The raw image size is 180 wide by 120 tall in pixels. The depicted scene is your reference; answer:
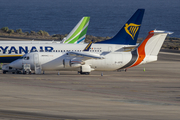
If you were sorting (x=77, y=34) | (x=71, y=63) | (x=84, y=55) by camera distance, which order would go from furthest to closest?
(x=77, y=34), (x=71, y=63), (x=84, y=55)

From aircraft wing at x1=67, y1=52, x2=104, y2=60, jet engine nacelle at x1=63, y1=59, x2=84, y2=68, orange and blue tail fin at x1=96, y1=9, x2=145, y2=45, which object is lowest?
jet engine nacelle at x1=63, y1=59, x2=84, y2=68

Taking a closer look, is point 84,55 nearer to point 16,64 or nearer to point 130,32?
point 16,64

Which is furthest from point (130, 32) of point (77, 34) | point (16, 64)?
point (16, 64)

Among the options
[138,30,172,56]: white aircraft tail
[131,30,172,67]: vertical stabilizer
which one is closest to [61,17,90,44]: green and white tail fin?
[131,30,172,67]: vertical stabilizer

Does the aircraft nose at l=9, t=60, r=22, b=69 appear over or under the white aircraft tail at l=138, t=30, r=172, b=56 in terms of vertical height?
under

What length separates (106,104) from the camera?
25641 mm

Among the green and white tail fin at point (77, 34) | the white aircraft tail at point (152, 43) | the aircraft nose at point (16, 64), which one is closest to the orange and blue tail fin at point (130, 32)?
the white aircraft tail at point (152, 43)

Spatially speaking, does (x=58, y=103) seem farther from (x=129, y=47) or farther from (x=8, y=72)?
(x=129, y=47)

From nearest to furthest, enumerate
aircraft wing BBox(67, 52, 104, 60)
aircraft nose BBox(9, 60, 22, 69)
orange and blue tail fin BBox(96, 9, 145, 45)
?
aircraft wing BBox(67, 52, 104, 60)
aircraft nose BBox(9, 60, 22, 69)
orange and blue tail fin BBox(96, 9, 145, 45)

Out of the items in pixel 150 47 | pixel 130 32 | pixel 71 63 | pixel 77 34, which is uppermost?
pixel 77 34

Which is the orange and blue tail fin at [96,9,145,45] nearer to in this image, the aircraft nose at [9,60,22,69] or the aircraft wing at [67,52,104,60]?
the aircraft wing at [67,52,104,60]

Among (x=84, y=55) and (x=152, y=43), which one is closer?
(x=84, y=55)

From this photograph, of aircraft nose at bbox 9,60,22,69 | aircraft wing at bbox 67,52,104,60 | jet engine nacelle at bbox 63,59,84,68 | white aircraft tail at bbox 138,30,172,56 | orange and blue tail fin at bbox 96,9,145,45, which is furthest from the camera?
orange and blue tail fin at bbox 96,9,145,45

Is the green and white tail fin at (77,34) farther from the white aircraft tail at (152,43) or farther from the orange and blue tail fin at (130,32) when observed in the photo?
the white aircraft tail at (152,43)
